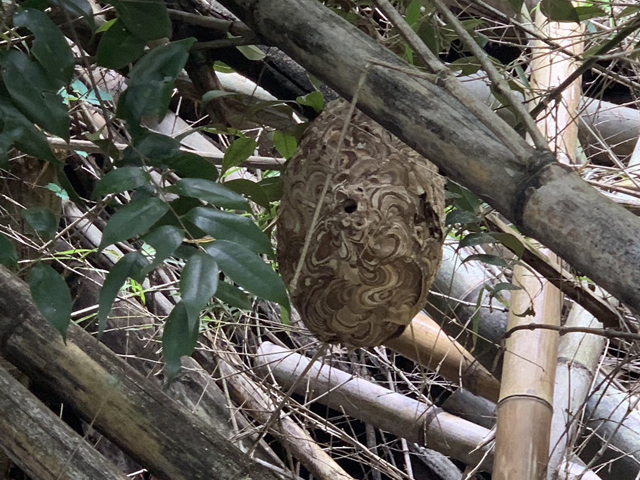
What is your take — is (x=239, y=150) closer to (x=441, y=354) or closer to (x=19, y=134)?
(x=19, y=134)

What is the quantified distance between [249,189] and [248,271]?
23 cm

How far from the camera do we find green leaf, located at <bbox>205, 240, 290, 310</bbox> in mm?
443

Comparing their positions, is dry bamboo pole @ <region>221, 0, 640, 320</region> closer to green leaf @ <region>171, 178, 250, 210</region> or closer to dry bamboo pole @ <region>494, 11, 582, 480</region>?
green leaf @ <region>171, 178, 250, 210</region>

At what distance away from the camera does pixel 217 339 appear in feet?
5.05

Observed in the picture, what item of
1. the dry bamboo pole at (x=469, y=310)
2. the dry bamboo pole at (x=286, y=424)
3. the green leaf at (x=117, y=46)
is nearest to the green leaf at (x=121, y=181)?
the green leaf at (x=117, y=46)

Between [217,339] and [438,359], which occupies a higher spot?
[438,359]

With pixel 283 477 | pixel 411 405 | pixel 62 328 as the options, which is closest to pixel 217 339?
pixel 411 405

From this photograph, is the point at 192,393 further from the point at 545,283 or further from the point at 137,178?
the point at 137,178

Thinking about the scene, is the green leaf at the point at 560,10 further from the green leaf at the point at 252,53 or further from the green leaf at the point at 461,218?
the green leaf at the point at 252,53

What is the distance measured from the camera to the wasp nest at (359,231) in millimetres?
630

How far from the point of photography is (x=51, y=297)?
51cm

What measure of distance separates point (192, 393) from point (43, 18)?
1068 millimetres

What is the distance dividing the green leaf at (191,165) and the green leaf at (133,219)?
0.21ft

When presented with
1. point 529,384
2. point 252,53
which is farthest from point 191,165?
point 529,384
